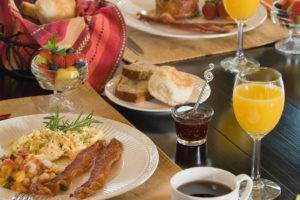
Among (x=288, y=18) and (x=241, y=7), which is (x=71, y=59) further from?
(x=288, y=18)

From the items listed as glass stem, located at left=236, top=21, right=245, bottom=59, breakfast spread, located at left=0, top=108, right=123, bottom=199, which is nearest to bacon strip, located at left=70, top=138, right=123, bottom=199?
breakfast spread, located at left=0, top=108, right=123, bottom=199

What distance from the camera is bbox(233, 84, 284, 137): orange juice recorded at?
134cm

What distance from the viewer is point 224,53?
7.91ft

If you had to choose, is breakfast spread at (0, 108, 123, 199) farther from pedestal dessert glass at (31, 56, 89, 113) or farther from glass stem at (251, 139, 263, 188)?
glass stem at (251, 139, 263, 188)

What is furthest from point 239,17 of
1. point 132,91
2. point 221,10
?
point 132,91

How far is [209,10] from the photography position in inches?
103

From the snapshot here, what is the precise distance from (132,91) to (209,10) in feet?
3.02

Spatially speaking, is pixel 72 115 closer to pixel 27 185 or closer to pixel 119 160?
pixel 119 160

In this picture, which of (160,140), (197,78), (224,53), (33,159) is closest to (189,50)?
(224,53)

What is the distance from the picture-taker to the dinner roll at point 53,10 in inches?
86.1

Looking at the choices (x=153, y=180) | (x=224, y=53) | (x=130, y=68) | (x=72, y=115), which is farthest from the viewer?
(x=224, y=53)

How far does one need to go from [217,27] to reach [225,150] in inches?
39.5

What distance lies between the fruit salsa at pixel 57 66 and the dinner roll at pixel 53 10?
0.31 meters

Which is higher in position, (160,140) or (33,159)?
(33,159)
